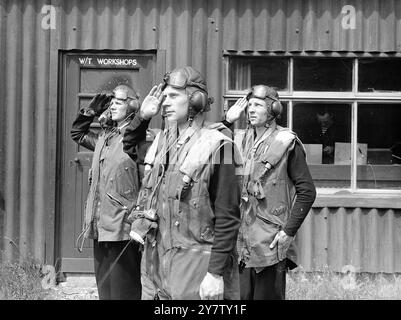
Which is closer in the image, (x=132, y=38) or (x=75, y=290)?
(x=75, y=290)

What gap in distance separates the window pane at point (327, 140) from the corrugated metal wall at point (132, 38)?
775 millimetres

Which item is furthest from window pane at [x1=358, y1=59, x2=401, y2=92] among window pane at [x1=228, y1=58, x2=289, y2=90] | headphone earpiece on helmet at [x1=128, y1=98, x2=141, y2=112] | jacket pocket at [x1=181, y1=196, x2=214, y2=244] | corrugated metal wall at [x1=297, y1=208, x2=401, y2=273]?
jacket pocket at [x1=181, y1=196, x2=214, y2=244]

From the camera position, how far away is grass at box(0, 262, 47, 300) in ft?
20.9

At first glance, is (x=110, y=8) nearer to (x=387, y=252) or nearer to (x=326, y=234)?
(x=326, y=234)

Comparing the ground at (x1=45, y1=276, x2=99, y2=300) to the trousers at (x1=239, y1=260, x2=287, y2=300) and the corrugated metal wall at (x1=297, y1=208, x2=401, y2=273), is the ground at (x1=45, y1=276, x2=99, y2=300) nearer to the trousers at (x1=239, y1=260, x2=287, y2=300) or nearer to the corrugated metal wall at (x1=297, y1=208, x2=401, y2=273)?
the corrugated metal wall at (x1=297, y1=208, x2=401, y2=273)

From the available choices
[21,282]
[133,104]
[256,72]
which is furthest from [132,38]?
[21,282]

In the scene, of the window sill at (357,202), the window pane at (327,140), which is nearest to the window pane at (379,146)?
the window pane at (327,140)

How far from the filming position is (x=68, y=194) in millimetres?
7383

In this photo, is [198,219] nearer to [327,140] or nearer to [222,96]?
[222,96]

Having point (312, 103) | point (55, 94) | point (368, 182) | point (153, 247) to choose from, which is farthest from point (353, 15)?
point (153, 247)

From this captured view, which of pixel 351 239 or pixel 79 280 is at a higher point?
pixel 351 239

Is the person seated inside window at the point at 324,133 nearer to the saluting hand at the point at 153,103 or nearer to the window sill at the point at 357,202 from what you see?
the window sill at the point at 357,202

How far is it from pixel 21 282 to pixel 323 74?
4.16 meters

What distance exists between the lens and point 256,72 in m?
7.44
